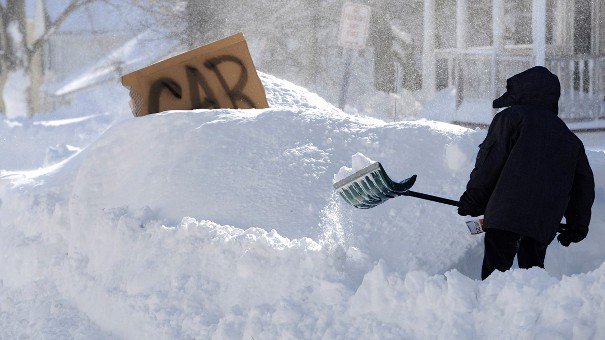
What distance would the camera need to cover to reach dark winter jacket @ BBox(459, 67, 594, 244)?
14.8ft

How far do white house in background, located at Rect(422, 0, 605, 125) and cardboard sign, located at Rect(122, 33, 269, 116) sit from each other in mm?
6409

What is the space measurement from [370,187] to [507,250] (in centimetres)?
72

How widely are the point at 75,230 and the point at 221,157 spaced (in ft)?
3.55

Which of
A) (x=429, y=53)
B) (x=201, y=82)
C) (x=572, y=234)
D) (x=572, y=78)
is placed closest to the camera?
(x=572, y=234)

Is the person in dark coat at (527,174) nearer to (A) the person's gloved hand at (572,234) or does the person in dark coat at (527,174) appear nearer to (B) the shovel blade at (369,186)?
(A) the person's gloved hand at (572,234)

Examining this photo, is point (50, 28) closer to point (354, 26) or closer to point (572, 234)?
point (354, 26)

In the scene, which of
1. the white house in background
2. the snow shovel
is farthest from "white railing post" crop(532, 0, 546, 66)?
the snow shovel

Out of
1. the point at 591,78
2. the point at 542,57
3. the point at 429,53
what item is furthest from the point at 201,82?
the point at 429,53

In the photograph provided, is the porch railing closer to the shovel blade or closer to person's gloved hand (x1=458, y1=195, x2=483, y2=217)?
the shovel blade

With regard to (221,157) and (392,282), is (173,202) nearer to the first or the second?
(221,157)

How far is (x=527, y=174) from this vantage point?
14.8ft

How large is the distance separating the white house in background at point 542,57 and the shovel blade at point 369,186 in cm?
935

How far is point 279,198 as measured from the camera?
6.25 m

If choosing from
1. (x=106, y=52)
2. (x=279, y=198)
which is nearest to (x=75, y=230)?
(x=279, y=198)
